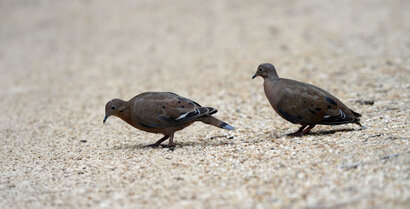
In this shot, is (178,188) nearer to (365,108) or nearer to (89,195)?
(89,195)

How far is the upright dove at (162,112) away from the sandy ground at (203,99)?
10.8 inches

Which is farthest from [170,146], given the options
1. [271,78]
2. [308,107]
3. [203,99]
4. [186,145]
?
[203,99]

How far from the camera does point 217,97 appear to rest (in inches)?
336

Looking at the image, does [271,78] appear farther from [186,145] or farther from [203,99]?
[203,99]

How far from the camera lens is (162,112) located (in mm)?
5418

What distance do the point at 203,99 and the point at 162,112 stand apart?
3203 mm

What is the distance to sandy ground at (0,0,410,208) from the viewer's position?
3988 mm

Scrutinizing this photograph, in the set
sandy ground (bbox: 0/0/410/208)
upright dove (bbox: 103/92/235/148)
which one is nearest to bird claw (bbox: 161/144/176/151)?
upright dove (bbox: 103/92/235/148)

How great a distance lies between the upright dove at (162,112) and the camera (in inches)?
213

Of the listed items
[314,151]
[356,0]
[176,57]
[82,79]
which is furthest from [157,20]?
[314,151]

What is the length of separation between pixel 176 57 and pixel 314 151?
7.73m

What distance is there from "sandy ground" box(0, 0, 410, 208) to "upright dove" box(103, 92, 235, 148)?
0.90 feet

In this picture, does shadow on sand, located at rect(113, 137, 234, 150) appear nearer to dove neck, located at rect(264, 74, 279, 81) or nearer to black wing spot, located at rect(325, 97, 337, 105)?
dove neck, located at rect(264, 74, 279, 81)

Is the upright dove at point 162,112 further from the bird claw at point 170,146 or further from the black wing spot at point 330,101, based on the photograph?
the black wing spot at point 330,101
